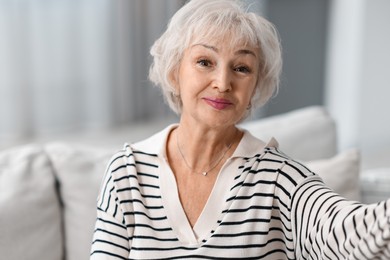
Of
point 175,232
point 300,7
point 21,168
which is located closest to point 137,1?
point 300,7

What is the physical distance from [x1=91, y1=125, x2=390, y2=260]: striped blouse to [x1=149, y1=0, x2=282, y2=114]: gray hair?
0.15m

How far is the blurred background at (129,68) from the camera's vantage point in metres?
3.48

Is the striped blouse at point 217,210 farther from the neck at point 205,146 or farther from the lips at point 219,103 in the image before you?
the lips at point 219,103

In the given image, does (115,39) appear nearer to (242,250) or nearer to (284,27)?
(284,27)

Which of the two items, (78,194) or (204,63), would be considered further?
(78,194)

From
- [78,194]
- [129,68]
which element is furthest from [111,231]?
[129,68]

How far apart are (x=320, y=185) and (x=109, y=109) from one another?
277cm

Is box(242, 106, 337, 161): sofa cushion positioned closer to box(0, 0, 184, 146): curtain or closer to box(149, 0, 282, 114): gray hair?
box(149, 0, 282, 114): gray hair

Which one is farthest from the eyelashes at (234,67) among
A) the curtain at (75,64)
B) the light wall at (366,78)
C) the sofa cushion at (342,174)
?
Answer: the curtain at (75,64)

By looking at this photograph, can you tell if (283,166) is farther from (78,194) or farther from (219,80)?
(78,194)

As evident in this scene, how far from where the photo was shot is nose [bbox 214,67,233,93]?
1528mm

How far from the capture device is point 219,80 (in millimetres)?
1538

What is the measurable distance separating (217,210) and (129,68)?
8.62 ft

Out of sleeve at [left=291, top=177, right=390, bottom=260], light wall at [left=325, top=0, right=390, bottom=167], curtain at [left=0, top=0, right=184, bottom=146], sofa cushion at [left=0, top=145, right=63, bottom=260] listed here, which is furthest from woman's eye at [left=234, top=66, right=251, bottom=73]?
curtain at [left=0, top=0, right=184, bottom=146]
